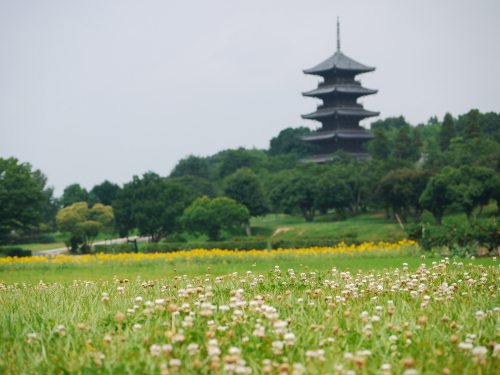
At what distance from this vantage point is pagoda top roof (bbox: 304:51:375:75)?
172ft

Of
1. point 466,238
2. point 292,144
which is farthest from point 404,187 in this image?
point 292,144

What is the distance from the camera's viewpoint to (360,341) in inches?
136

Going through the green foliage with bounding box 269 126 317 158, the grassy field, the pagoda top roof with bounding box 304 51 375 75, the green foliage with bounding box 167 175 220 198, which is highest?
the pagoda top roof with bounding box 304 51 375 75

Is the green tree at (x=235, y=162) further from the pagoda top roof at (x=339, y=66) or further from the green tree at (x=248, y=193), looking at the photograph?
the green tree at (x=248, y=193)

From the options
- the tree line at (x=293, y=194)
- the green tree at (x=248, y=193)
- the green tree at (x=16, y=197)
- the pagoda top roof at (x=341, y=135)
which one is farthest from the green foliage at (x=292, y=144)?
the green tree at (x=16, y=197)

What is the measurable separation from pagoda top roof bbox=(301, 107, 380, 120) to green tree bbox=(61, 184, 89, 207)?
1061 inches

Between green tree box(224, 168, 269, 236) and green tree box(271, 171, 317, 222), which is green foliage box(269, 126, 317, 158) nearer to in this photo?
green tree box(271, 171, 317, 222)

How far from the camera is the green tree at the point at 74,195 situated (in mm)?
57706

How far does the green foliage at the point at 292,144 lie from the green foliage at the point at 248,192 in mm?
26846

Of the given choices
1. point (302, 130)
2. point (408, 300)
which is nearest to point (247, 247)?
point (408, 300)

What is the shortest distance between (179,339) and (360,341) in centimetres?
127

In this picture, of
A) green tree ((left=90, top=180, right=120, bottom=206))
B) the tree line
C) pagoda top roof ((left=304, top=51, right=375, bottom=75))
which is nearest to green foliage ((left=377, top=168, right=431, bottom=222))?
the tree line

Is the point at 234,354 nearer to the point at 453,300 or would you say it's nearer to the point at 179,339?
the point at 179,339

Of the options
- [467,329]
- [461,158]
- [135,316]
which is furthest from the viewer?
[461,158]
